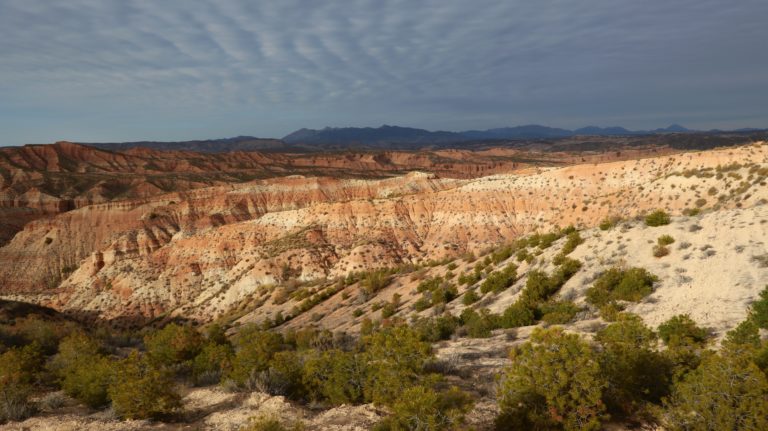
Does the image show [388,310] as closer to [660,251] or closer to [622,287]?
[622,287]

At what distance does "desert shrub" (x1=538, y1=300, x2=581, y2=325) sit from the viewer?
1396 cm

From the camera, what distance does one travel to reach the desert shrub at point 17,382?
871cm

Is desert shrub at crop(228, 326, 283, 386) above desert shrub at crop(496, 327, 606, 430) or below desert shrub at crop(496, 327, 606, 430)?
below

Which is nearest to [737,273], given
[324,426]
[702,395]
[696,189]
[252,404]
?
[702,395]

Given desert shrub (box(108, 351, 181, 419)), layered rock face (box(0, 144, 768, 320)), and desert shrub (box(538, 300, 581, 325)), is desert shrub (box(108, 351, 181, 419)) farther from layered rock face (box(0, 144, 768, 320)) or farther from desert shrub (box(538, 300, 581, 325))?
layered rock face (box(0, 144, 768, 320))

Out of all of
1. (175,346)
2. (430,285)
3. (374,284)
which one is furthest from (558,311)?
(374,284)

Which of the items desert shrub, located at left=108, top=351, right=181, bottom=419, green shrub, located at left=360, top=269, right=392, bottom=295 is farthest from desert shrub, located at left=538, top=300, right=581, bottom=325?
green shrub, located at left=360, top=269, right=392, bottom=295

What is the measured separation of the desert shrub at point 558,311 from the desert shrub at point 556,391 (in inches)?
265

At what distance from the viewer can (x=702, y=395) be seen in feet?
21.6

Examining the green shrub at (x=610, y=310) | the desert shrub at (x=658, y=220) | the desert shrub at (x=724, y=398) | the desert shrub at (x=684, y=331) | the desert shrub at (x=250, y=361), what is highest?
the desert shrub at (x=658, y=220)

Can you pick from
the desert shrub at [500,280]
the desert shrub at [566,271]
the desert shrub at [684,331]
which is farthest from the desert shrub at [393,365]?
the desert shrub at [500,280]

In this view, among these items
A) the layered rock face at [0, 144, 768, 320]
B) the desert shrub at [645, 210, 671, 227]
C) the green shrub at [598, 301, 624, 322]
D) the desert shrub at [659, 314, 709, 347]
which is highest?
the desert shrub at [645, 210, 671, 227]

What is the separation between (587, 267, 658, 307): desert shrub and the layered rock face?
62.1ft

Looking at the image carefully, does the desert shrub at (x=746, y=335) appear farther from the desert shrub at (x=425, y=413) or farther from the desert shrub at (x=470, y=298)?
the desert shrub at (x=470, y=298)
